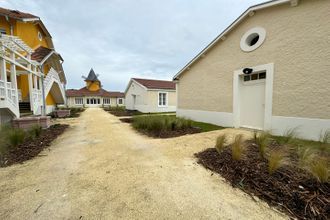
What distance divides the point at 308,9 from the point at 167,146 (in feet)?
23.1

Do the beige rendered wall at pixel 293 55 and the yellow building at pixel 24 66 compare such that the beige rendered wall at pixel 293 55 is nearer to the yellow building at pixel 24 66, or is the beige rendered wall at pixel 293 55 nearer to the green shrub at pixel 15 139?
the green shrub at pixel 15 139

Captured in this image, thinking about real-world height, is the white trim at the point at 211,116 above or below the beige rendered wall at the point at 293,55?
below

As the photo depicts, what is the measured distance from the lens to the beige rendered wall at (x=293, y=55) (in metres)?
4.86

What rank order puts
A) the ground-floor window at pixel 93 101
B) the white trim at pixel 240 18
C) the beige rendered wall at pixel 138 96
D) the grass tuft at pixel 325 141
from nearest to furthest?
the grass tuft at pixel 325 141, the white trim at pixel 240 18, the beige rendered wall at pixel 138 96, the ground-floor window at pixel 93 101

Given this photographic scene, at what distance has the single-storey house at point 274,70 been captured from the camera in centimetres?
494

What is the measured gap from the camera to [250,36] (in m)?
6.86

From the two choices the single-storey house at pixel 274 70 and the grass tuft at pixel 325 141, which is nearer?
the grass tuft at pixel 325 141

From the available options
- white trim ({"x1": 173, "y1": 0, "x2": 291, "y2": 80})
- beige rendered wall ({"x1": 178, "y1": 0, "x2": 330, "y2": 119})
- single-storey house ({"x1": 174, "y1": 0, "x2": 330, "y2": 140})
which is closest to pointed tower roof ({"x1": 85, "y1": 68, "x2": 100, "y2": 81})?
white trim ({"x1": 173, "y1": 0, "x2": 291, "y2": 80})

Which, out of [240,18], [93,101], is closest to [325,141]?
[240,18]

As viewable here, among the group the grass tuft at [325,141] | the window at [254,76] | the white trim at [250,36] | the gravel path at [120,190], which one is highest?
the white trim at [250,36]

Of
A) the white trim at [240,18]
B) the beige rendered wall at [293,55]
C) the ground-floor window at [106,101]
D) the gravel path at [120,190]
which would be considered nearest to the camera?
the gravel path at [120,190]

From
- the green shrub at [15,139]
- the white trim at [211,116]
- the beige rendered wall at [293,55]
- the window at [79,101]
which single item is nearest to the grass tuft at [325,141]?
the beige rendered wall at [293,55]

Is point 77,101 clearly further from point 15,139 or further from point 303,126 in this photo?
point 303,126

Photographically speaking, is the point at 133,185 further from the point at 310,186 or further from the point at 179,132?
the point at 179,132
